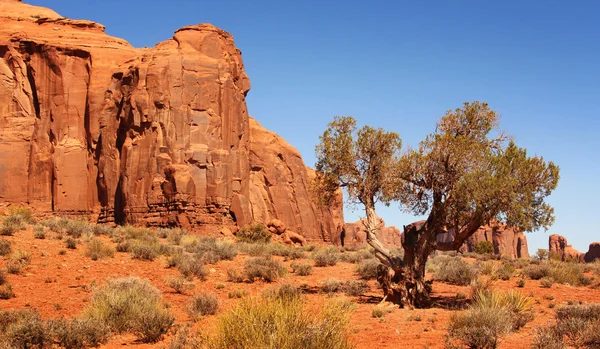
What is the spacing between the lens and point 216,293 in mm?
16562

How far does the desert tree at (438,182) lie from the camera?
14.7m

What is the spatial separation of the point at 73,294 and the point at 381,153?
1006cm

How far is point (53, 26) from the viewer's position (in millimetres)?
50656

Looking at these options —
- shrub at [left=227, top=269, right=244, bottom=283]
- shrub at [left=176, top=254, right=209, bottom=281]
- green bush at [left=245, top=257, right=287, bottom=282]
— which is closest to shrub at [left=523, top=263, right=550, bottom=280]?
green bush at [left=245, top=257, right=287, bottom=282]

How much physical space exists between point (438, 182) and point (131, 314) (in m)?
8.87

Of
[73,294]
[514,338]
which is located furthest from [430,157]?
[73,294]

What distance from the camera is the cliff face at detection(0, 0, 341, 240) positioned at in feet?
136

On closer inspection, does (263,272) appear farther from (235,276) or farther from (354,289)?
(354,289)

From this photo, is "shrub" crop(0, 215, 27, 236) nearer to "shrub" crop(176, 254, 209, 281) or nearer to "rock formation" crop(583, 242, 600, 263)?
"shrub" crop(176, 254, 209, 281)

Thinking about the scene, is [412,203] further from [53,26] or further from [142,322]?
[53,26]

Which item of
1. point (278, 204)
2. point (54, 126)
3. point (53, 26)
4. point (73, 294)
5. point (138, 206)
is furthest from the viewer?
point (278, 204)

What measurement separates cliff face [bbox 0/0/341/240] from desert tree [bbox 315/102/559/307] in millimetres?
24633

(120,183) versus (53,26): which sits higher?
(53,26)

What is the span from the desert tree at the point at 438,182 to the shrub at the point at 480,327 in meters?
3.32
